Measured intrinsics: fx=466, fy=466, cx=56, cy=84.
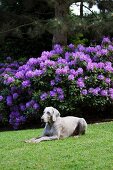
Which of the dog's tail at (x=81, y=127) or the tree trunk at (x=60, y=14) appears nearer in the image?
the dog's tail at (x=81, y=127)

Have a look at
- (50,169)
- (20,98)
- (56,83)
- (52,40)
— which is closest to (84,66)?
(56,83)

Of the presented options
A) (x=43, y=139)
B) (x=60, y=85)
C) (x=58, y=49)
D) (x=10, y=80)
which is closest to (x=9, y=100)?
(x=10, y=80)

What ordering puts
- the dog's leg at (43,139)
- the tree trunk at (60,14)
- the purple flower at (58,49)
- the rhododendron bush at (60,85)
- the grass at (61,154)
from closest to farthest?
the grass at (61,154) → the dog's leg at (43,139) → the rhododendron bush at (60,85) → the purple flower at (58,49) → the tree trunk at (60,14)

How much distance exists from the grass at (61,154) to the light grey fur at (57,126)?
0.22 meters

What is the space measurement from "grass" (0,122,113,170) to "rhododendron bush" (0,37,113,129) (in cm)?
244

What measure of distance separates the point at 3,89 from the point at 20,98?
2.15 ft

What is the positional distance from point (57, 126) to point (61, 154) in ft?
5.89

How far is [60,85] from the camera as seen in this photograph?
500 inches

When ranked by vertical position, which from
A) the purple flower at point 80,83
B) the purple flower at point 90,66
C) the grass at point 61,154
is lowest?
the grass at point 61,154

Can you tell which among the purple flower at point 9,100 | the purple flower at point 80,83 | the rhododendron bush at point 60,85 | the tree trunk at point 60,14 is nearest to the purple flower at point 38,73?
the rhododendron bush at point 60,85

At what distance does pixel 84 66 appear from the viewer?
42.7 feet

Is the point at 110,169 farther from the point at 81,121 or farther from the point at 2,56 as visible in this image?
the point at 2,56

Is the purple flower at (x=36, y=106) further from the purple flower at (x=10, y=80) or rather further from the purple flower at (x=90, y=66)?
the purple flower at (x=90, y=66)

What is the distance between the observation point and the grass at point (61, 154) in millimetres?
7145
